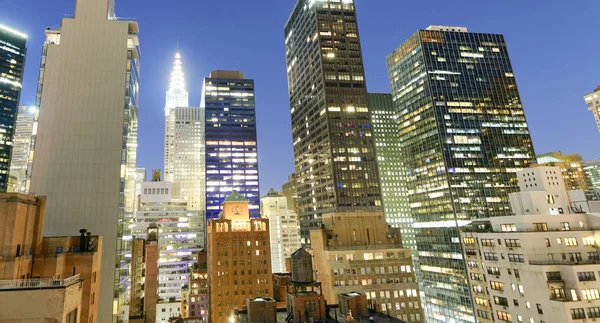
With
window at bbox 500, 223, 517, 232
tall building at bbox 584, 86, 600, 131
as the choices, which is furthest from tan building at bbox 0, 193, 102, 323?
tall building at bbox 584, 86, 600, 131

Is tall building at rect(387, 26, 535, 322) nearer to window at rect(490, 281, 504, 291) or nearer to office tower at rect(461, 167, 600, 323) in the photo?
window at rect(490, 281, 504, 291)

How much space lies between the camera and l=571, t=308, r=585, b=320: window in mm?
51562

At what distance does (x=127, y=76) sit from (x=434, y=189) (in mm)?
124997

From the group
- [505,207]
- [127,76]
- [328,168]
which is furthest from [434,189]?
[127,76]

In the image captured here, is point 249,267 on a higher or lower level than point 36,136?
lower

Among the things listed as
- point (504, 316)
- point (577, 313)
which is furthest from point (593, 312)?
point (504, 316)

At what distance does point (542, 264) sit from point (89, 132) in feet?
262

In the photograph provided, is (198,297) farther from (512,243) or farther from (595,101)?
(595,101)

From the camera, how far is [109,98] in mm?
55594

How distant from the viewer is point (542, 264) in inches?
2249

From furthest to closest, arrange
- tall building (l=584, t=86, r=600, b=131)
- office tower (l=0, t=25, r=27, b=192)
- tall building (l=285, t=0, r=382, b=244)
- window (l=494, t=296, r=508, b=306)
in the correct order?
tall building (l=584, t=86, r=600, b=131)
office tower (l=0, t=25, r=27, b=192)
tall building (l=285, t=0, r=382, b=244)
window (l=494, t=296, r=508, b=306)

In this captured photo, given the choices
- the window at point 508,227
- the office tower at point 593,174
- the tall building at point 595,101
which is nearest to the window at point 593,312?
the window at point 508,227

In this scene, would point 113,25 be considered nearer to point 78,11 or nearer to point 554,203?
point 78,11

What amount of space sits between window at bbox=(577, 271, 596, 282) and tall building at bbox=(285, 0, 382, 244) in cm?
7593
